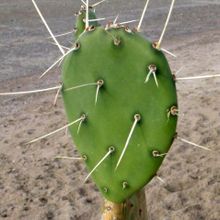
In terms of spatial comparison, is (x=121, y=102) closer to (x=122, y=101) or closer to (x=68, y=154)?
(x=122, y=101)

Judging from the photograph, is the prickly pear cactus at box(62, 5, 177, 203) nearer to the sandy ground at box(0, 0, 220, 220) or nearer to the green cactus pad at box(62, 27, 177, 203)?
the green cactus pad at box(62, 27, 177, 203)

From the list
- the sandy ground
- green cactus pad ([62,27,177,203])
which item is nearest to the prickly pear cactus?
green cactus pad ([62,27,177,203])

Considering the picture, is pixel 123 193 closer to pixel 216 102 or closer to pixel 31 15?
pixel 216 102

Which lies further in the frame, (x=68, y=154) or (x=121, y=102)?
(x=68, y=154)

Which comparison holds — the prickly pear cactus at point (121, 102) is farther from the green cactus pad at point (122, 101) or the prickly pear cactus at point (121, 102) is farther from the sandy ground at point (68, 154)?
the sandy ground at point (68, 154)

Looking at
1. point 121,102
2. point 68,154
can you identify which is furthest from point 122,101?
point 68,154

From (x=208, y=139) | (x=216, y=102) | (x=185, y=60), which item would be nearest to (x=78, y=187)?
(x=208, y=139)

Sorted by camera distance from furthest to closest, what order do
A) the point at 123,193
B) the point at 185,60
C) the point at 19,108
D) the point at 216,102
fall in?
the point at 185,60 < the point at 19,108 < the point at 216,102 < the point at 123,193

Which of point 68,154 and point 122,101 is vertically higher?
point 122,101
